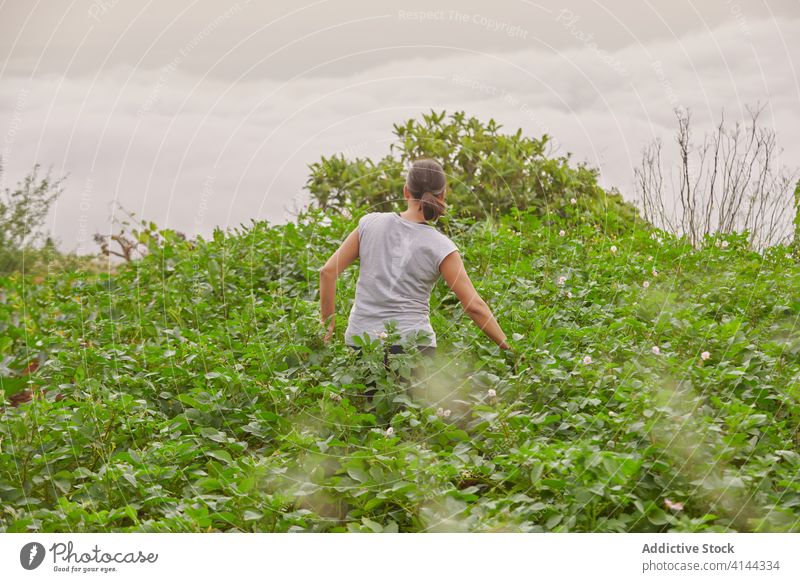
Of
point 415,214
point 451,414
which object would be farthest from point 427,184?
point 451,414

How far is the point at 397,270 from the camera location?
4762mm

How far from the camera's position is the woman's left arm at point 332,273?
491cm

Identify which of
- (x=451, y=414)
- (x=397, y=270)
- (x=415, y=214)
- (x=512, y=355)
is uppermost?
(x=415, y=214)

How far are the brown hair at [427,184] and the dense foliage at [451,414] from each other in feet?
2.71

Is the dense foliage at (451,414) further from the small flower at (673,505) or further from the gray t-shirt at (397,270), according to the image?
the gray t-shirt at (397,270)

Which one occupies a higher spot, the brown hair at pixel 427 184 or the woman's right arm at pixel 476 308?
the brown hair at pixel 427 184

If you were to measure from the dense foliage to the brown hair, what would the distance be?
0.83m

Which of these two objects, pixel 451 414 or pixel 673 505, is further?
pixel 451 414

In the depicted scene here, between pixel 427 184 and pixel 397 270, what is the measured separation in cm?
51

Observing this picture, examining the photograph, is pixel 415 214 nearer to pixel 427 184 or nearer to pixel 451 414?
pixel 427 184

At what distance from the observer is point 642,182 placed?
805 centimetres

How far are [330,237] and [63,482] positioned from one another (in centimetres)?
423

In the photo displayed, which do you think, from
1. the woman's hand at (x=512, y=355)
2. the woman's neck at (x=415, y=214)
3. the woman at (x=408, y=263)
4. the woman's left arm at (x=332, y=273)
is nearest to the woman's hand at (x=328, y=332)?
the woman's left arm at (x=332, y=273)
